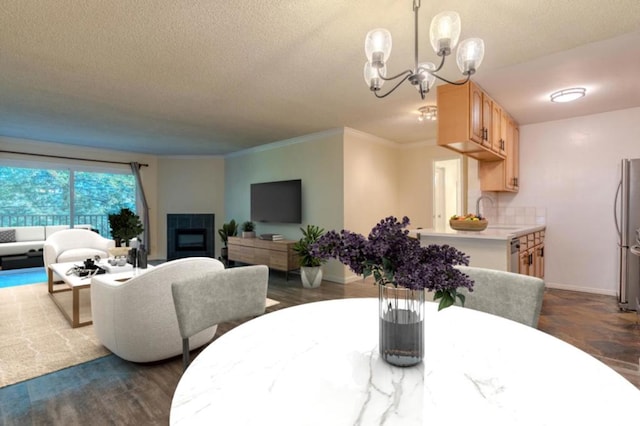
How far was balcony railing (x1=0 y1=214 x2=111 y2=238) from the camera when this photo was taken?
5898mm

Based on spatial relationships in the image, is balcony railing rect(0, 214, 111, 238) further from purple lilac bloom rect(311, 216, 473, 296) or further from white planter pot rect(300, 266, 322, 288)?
purple lilac bloom rect(311, 216, 473, 296)

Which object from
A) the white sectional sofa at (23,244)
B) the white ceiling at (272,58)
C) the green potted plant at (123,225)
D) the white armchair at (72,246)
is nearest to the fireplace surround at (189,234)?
the white armchair at (72,246)

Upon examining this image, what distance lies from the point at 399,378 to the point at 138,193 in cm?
748

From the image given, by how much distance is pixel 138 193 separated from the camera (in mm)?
6977

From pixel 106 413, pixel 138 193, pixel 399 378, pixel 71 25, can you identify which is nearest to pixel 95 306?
pixel 106 413

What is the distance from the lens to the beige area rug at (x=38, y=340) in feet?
7.54

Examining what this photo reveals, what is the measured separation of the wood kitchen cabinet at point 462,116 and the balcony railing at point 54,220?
22.6 ft

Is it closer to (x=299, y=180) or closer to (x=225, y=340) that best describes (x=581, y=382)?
(x=225, y=340)

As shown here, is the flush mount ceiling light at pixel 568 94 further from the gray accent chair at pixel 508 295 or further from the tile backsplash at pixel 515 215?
the gray accent chair at pixel 508 295

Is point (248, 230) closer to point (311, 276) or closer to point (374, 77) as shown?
point (311, 276)

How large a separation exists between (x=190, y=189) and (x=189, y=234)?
1.02 metres

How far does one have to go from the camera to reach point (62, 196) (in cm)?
625

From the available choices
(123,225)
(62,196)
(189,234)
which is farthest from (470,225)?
(62,196)

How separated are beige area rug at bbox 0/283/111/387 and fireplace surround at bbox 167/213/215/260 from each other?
3.21 meters
